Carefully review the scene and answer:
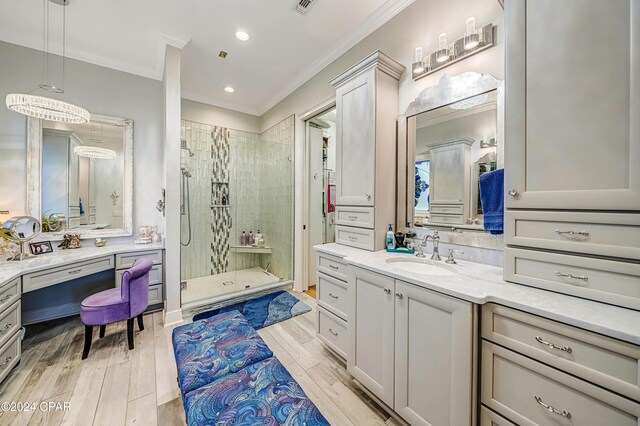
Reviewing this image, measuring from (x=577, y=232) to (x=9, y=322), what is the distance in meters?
3.62

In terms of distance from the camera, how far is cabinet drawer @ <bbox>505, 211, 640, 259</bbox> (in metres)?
0.90

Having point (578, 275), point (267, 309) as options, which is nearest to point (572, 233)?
point (578, 275)

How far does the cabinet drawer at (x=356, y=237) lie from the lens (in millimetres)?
2008

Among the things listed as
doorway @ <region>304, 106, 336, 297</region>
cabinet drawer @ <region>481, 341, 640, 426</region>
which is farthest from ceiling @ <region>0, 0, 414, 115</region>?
cabinet drawer @ <region>481, 341, 640, 426</region>

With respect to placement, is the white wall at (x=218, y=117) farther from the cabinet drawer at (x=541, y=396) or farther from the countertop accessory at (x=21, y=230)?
the cabinet drawer at (x=541, y=396)

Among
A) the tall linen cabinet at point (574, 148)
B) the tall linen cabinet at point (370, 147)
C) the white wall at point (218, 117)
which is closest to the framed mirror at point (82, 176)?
the white wall at point (218, 117)

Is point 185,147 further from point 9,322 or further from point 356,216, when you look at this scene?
point 356,216

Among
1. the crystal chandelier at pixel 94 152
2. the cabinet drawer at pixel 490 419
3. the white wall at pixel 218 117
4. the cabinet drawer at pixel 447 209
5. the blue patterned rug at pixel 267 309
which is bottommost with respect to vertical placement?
the blue patterned rug at pixel 267 309

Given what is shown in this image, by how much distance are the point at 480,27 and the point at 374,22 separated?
1.06 metres

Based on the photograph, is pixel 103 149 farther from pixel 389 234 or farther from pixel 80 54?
pixel 389 234

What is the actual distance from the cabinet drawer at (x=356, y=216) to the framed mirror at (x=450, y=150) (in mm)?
301

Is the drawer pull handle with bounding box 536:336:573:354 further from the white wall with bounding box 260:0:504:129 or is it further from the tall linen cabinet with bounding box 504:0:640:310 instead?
the white wall with bounding box 260:0:504:129

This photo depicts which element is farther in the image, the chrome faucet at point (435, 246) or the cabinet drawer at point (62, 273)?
the cabinet drawer at point (62, 273)

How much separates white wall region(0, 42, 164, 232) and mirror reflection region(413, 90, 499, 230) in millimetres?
3337
